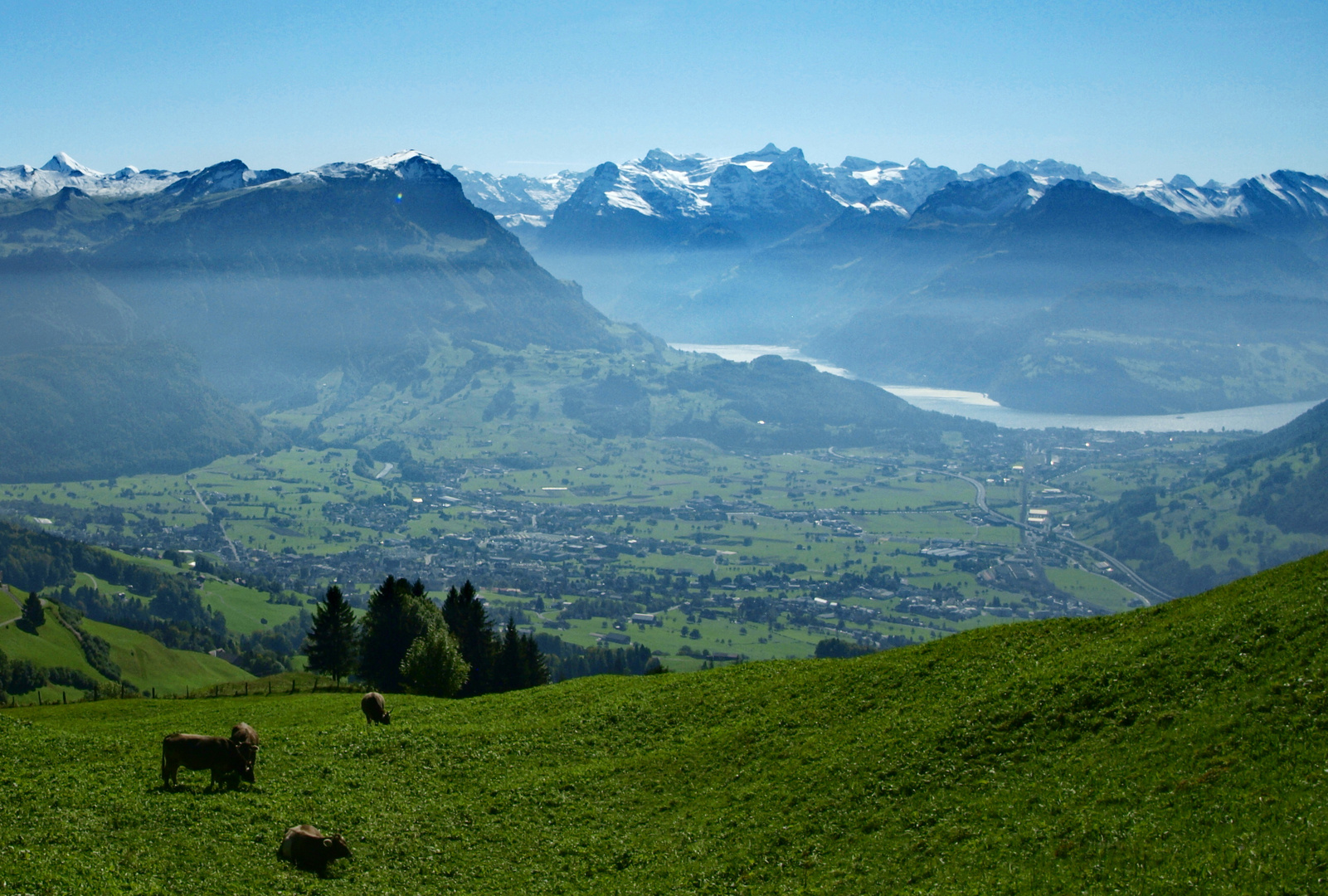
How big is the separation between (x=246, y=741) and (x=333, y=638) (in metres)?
38.8

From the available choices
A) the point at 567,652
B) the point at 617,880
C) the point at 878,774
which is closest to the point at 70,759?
the point at 617,880

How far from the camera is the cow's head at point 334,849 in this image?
A: 22011mm

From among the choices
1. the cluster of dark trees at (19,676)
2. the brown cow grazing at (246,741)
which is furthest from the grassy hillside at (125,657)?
the brown cow grazing at (246,741)

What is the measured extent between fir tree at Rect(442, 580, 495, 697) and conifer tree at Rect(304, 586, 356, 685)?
7004mm

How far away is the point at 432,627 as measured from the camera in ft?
197

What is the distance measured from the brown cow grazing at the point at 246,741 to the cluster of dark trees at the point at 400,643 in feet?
103

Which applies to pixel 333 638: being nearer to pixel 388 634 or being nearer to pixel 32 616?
pixel 388 634

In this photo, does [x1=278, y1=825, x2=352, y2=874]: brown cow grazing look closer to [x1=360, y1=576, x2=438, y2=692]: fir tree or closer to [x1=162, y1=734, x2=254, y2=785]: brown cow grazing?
[x1=162, y1=734, x2=254, y2=785]: brown cow grazing

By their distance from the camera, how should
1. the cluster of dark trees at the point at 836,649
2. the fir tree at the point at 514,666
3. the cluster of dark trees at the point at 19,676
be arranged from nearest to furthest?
1. the fir tree at the point at 514,666
2. the cluster of dark trees at the point at 19,676
3. the cluster of dark trees at the point at 836,649

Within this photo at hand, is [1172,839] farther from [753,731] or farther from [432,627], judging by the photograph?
[432,627]

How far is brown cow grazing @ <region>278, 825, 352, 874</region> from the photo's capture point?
21688 millimetres

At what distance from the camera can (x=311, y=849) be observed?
21844 millimetres

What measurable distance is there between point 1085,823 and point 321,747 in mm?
22907

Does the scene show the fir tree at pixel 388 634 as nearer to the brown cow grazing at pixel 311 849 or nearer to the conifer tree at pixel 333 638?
the conifer tree at pixel 333 638
